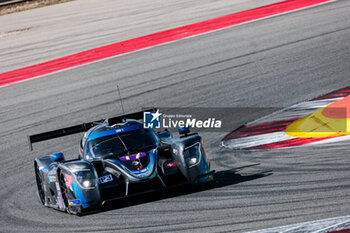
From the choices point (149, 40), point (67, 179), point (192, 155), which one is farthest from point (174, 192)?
point (149, 40)

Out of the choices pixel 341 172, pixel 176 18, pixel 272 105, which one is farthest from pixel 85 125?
pixel 176 18

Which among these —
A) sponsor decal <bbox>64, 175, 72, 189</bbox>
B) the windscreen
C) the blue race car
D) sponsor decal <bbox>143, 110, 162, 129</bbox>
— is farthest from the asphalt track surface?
sponsor decal <bbox>143, 110, 162, 129</bbox>

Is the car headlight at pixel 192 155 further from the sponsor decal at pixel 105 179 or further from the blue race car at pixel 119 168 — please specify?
the sponsor decal at pixel 105 179

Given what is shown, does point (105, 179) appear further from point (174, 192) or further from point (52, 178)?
point (52, 178)

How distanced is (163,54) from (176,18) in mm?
4851

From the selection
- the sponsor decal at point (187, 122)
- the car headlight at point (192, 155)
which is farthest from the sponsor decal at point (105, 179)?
the sponsor decal at point (187, 122)

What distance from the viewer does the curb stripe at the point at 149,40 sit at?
68.6ft

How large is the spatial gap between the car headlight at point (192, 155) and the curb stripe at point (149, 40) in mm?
13058

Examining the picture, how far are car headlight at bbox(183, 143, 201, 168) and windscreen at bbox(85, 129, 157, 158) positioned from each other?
0.89m

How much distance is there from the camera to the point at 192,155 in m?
8.48

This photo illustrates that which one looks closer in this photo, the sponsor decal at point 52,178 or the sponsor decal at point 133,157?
the sponsor decal at point 133,157

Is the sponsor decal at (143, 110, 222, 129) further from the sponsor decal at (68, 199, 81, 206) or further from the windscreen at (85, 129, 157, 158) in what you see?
the sponsor decal at (68, 199, 81, 206)

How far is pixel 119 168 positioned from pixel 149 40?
48.1ft

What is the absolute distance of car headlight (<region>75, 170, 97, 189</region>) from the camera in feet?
26.2
